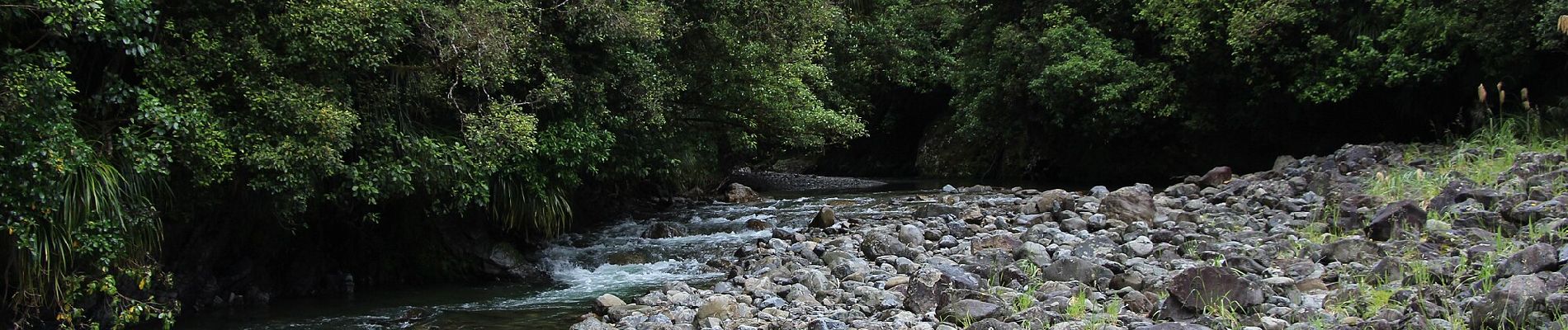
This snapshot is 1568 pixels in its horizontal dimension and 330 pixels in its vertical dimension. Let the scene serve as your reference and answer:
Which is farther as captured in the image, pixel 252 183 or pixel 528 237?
pixel 528 237

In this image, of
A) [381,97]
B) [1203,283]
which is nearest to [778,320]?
[1203,283]

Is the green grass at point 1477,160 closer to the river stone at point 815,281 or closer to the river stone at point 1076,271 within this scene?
the river stone at point 1076,271

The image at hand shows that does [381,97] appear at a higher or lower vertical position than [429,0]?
lower

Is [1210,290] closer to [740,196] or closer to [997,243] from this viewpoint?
[997,243]

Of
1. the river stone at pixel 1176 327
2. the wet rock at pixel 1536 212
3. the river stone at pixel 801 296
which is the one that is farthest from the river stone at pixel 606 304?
the wet rock at pixel 1536 212

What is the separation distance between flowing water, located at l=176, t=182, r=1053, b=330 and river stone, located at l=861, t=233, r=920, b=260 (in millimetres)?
1463

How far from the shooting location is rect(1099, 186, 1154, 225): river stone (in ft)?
36.0

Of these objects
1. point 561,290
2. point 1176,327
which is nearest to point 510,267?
point 561,290

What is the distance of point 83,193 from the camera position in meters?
6.52

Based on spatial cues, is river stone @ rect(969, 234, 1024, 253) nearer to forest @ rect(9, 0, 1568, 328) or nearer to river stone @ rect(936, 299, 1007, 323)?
river stone @ rect(936, 299, 1007, 323)

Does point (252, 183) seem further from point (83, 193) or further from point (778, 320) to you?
point (778, 320)

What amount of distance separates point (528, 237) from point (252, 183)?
5.04 metres

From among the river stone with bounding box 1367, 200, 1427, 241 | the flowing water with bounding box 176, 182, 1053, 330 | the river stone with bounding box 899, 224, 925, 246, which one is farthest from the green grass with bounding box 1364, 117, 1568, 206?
the flowing water with bounding box 176, 182, 1053, 330

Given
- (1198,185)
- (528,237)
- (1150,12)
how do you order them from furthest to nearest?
1. (1150,12)
2. (1198,185)
3. (528,237)
